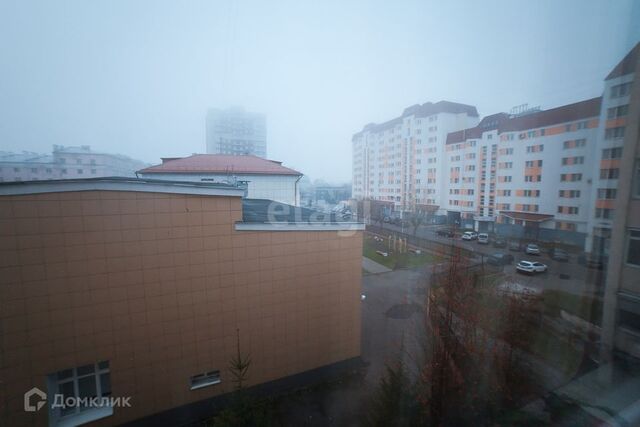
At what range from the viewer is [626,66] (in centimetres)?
111

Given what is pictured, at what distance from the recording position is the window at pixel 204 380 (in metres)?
2.47

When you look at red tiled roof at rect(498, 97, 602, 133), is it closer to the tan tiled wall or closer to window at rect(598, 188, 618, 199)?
window at rect(598, 188, 618, 199)

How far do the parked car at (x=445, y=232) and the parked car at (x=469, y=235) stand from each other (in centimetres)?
9

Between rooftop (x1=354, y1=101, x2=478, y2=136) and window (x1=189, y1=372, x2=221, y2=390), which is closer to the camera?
rooftop (x1=354, y1=101, x2=478, y2=136)

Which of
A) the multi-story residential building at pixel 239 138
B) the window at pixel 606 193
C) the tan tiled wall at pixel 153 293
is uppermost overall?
the multi-story residential building at pixel 239 138

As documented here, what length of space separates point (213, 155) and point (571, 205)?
21.5 feet

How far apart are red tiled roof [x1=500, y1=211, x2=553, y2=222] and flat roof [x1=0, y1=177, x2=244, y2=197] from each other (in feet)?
7.10

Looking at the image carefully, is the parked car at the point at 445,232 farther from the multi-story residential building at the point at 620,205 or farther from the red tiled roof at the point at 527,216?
the multi-story residential building at the point at 620,205

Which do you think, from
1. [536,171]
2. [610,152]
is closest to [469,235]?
[536,171]

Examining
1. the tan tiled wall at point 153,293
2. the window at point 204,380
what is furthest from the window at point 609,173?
the window at point 204,380

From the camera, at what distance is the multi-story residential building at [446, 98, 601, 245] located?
3.81 feet

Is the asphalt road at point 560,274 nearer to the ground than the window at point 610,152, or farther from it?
nearer to the ground

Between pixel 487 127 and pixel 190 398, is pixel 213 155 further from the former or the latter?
pixel 487 127

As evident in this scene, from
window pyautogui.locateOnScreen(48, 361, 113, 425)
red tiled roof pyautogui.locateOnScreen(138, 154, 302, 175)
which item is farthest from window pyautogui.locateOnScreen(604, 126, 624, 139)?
red tiled roof pyautogui.locateOnScreen(138, 154, 302, 175)
